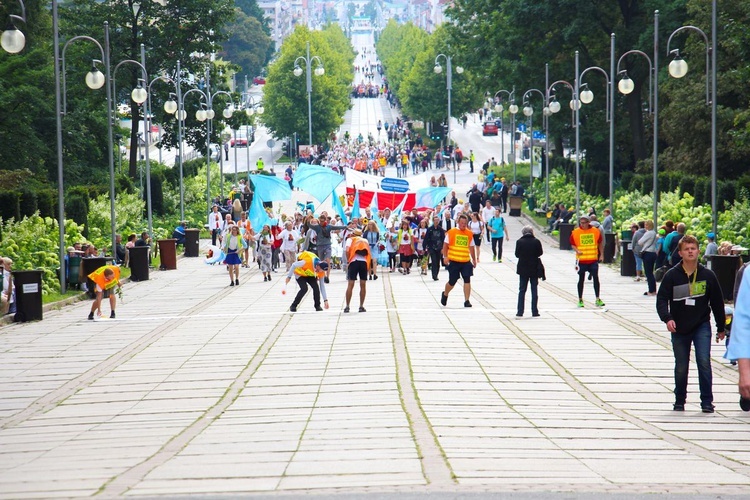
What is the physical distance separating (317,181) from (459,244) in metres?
16.3

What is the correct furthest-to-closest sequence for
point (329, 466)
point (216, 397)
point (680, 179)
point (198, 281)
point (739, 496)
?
point (680, 179) < point (198, 281) < point (216, 397) < point (329, 466) < point (739, 496)

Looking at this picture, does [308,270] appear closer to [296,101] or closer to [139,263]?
[139,263]

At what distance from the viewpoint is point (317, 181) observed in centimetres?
3897

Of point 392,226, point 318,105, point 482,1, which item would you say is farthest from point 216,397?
point 318,105

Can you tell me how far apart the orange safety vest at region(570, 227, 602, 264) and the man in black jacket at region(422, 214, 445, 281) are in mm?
7967

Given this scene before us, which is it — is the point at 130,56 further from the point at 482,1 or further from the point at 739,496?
the point at 739,496

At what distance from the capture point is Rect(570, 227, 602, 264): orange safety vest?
74.2 ft

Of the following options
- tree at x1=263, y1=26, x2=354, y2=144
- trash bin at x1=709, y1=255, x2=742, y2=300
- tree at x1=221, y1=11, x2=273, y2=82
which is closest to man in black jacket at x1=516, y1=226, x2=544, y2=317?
trash bin at x1=709, y1=255, x2=742, y2=300

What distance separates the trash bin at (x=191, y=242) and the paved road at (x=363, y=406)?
59.2 ft

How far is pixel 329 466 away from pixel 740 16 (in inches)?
1467

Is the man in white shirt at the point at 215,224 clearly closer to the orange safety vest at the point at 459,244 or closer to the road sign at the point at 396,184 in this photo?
the road sign at the point at 396,184

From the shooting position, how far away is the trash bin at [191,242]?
4297 cm

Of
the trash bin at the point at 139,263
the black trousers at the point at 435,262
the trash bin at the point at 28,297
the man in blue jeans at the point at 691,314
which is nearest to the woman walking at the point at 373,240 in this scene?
the black trousers at the point at 435,262

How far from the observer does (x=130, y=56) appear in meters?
61.2
